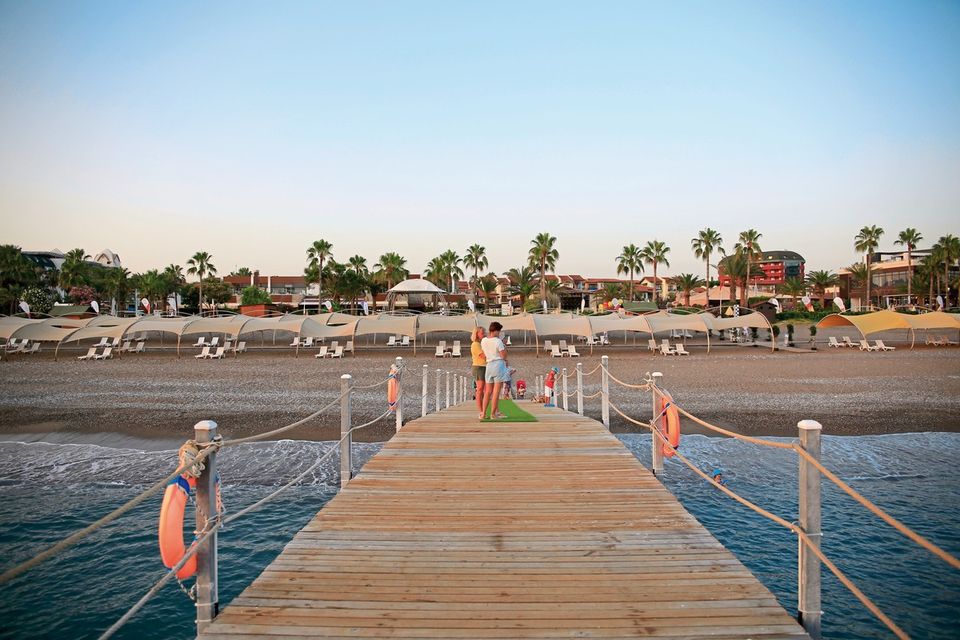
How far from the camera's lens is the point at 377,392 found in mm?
23031

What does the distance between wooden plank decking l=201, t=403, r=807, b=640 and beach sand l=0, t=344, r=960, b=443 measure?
32.9ft

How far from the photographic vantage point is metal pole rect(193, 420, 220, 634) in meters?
3.41

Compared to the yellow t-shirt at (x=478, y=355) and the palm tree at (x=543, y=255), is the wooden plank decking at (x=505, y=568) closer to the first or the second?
the yellow t-shirt at (x=478, y=355)

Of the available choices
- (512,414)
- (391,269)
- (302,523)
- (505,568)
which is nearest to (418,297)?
(391,269)

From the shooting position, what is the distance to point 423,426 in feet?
33.4

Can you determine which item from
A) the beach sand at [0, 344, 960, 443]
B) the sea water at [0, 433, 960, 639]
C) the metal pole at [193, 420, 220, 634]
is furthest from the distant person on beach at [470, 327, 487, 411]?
the metal pole at [193, 420, 220, 634]

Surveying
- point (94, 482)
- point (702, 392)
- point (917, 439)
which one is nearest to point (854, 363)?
point (702, 392)

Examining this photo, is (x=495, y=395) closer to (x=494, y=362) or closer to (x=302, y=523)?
(x=494, y=362)

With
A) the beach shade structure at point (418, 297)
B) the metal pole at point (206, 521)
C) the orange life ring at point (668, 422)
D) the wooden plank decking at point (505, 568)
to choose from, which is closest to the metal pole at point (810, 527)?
the wooden plank decking at point (505, 568)

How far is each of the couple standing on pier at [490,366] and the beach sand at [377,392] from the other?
5.51 meters

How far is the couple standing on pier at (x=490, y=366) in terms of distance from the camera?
1015 cm

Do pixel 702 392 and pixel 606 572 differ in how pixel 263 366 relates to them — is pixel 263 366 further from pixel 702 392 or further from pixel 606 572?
pixel 606 572

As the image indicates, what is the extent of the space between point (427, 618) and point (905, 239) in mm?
90709

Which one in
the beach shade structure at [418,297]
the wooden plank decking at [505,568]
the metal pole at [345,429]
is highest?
the beach shade structure at [418,297]
